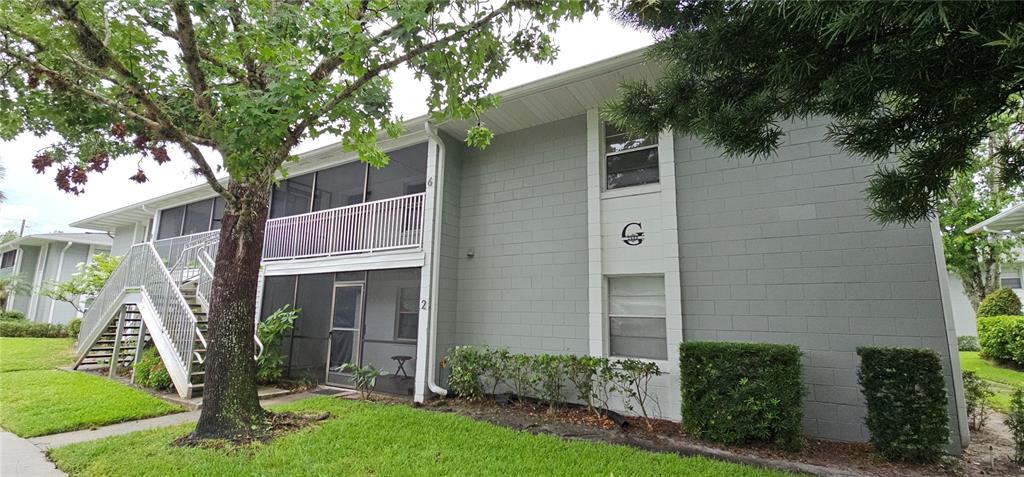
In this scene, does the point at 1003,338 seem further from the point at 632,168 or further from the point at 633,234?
the point at 632,168

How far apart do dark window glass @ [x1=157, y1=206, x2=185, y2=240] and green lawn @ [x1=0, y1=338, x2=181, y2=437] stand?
532cm

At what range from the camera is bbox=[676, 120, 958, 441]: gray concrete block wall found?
4996mm

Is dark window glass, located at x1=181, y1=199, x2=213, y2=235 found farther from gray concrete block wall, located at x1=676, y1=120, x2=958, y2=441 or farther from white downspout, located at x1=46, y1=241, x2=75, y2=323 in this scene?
gray concrete block wall, located at x1=676, y1=120, x2=958, y2=441

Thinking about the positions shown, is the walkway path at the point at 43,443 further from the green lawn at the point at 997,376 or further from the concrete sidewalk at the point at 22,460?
the green lawn at the point at 997,376

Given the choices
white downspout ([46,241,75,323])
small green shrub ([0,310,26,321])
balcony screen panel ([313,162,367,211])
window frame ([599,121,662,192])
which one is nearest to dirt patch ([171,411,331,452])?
window frame ([599,121,662,192])

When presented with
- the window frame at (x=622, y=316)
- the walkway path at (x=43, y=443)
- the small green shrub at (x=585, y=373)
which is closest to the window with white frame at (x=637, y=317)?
the window frame at (x=622, y=316)

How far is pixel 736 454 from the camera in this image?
473 centimetres

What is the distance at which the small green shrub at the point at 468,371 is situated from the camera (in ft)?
23.3

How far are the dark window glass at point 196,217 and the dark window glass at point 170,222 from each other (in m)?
0.30

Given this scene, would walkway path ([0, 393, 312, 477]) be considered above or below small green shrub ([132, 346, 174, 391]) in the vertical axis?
below

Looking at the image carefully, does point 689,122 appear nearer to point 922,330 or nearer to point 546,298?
point 922,330

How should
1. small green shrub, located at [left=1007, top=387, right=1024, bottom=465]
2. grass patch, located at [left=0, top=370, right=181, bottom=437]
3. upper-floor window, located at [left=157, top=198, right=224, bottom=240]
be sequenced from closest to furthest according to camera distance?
small green shrub, located at [left=1007, top=387, right=1024, bottom=465]
grass patch, located at [left=0, top=370, right=181, bottom=437]
upper-floor window, located at [left=157, top=198, right=224, bottom=240]

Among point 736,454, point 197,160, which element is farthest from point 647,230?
point 197,160

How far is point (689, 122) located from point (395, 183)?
787 centimetres
